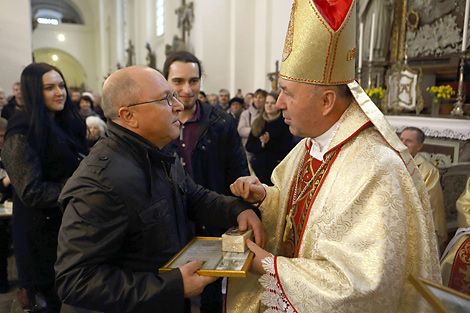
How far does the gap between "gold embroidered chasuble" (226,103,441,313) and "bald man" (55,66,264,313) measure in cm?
32

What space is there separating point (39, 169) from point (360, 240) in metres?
2.13

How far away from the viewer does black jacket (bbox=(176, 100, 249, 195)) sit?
2.67 meters

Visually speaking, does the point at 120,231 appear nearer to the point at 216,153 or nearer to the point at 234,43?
the point at 216,153

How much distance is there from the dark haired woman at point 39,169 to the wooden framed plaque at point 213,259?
1.40 m

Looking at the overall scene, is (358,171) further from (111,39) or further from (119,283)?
(111,39)

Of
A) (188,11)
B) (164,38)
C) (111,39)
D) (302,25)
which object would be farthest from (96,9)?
(302,25)

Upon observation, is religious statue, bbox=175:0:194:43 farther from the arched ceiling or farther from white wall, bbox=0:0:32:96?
the arched ceiling

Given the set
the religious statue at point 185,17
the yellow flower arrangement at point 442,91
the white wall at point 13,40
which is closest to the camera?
the yellow flower arrangement at point 442,91

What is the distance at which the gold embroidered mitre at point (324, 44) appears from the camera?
164cm

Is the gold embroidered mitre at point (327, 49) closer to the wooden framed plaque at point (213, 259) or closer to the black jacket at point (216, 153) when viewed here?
the wooden framed plaque at point (213, 259)

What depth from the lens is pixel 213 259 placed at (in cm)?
146

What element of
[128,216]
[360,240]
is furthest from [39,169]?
[360,240]

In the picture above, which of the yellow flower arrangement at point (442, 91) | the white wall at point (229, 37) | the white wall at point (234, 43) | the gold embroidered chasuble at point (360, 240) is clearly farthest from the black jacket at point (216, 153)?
the white wall at point (234, 43)

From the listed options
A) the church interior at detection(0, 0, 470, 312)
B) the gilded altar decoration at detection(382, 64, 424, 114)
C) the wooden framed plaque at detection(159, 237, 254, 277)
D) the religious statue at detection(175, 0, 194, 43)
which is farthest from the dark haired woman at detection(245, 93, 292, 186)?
the religious statue at detection(175, 0, 194, 43)
